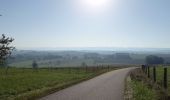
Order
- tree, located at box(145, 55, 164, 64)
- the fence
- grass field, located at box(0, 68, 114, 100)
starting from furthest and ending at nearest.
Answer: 1. tree, located at box(145, 55, 164, 64)
2. the fence
3. grass field, located at box(0, 68, 114, 100)

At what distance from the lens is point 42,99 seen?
15789mm

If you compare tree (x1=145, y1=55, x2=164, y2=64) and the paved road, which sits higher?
the paved road

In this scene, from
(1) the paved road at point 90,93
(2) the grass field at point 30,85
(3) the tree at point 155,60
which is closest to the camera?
(1) the paved road at point 90,93

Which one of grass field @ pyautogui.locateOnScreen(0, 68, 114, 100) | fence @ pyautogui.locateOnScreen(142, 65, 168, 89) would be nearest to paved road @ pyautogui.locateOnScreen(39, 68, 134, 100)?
grass field @ pyautogui.locateOnScreen(0, 68, 114, 100)

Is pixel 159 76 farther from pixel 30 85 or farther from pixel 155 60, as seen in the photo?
pixel 155 60

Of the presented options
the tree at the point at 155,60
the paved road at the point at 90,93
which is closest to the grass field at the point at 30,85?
the paved road at the point at 90,93

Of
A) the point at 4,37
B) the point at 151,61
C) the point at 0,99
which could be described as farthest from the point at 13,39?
the point at 151,61

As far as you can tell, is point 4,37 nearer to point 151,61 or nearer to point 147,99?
point 147,99

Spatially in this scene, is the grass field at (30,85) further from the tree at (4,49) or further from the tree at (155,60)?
the tree at (155,60)

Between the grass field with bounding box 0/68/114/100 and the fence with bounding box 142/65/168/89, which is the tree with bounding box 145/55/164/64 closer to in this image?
the fence with bounding box 142/65/168/89

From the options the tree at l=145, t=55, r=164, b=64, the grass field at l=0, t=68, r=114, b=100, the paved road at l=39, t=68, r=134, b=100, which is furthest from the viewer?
the tree at l=145, t=55, r=164, b=64

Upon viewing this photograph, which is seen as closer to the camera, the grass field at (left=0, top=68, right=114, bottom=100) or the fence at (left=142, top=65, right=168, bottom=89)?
the grass field at (left=0, top=68, right=114, bottom=100)

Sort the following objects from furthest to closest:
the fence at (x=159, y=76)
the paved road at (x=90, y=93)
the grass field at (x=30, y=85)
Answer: the fence at (x=159, y=76), the grass field at (x=30, y=85), the paved road at (x=90, y=93)

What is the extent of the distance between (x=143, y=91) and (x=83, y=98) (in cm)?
421
